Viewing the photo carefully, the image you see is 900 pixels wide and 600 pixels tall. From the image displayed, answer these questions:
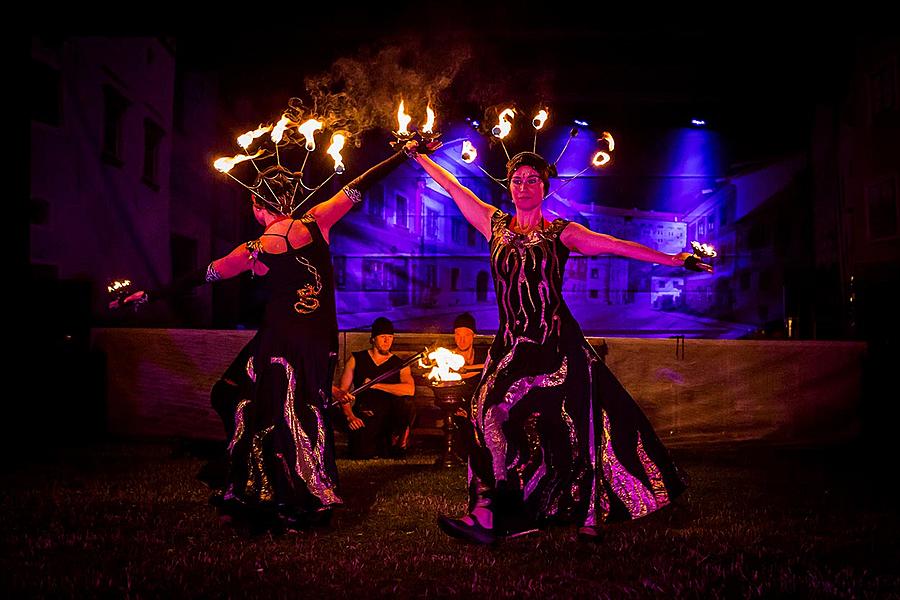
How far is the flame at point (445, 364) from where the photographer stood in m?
Result: 6.43

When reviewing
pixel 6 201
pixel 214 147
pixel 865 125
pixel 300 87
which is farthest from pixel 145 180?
pixel 865 125

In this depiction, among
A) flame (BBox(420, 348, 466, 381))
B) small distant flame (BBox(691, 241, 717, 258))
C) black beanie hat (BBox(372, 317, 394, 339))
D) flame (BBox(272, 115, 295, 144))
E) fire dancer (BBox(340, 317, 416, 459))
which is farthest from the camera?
black beanie hat (BBox(372, 317, 394, 339))

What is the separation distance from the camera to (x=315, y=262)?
175 inches

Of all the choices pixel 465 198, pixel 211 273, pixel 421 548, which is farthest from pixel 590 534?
pixel 211 273

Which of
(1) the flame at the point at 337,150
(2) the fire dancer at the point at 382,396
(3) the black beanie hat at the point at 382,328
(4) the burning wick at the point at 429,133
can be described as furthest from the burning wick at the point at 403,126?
(3) the black beanie hat at the point at 382,328

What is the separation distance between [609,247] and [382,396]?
382cm

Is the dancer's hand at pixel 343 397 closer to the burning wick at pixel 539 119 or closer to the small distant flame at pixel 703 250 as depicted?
the burning wick at pixel 539 119

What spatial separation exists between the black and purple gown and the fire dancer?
3115 millimetres

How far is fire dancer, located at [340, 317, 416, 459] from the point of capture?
7242 millimetres

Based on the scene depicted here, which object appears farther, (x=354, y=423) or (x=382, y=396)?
(x=382, y=396)

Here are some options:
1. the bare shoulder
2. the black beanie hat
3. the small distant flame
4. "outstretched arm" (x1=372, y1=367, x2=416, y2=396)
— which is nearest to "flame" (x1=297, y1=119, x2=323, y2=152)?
the bare shoulder

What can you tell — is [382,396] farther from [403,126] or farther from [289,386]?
[403,126]

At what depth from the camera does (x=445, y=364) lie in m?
6.47

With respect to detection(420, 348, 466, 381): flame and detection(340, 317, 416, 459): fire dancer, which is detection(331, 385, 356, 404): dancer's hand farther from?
detection(420, 348, 466, 381): flame
